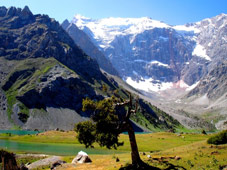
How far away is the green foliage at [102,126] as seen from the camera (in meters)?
34.7

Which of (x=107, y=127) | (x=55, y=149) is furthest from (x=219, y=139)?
(x=55, y=149)

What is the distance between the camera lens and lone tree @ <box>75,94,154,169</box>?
34594 millimetres

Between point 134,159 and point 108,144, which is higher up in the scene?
point 108,144

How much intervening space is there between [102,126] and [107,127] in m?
0.83

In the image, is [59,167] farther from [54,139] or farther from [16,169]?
[54,139]

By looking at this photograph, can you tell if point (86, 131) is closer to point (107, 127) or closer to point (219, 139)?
point (107, 127)

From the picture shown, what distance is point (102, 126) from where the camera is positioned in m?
35.2

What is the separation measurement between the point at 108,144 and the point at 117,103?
712 cm

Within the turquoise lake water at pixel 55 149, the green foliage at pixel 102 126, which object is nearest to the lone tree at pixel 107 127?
the green foliage at pixel 102 126

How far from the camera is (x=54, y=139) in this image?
132 meters

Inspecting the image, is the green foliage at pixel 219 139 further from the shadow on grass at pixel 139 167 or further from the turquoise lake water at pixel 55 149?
the turquoise lake water at pixel 55 149

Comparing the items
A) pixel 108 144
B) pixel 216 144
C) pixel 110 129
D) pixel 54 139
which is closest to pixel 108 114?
pixel 110 129

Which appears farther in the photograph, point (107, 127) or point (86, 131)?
point (86, 131)

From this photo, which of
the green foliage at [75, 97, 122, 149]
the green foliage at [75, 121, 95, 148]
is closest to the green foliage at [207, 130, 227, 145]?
the green foliage at [75, 97, 122, 149]
